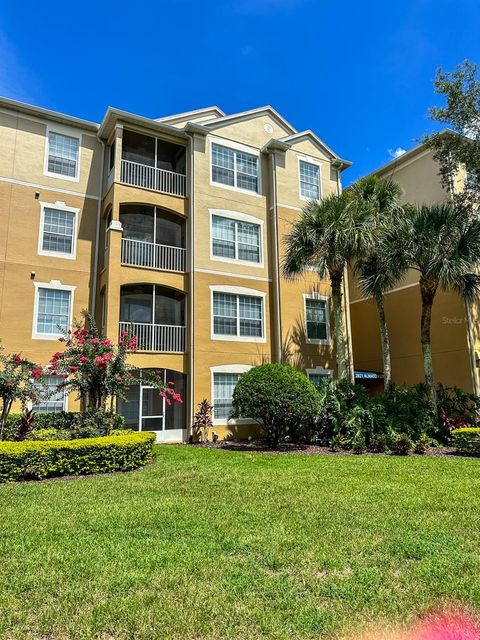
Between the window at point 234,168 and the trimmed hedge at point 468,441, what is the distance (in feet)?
43.9

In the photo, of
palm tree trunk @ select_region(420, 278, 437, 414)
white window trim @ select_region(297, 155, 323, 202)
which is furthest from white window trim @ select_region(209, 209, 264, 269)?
palm tree trunk @ select_region(420, 278, 437, 414)

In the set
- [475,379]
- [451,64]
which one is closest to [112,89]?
[451,64]

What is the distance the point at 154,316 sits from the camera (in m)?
18.1

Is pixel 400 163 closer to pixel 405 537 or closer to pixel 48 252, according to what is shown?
pixel 48 252

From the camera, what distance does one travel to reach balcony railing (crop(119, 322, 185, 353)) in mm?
17203

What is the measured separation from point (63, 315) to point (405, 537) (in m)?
14.9

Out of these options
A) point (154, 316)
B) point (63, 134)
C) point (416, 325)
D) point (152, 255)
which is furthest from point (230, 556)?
point (416, 325)

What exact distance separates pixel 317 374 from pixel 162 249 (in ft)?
28.7

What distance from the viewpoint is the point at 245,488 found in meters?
8.52

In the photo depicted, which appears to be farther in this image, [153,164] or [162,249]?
[153,164]

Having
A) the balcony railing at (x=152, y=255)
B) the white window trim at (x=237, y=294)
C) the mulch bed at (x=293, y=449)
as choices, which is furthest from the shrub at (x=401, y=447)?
the balcony railing at (x=152, y=255)

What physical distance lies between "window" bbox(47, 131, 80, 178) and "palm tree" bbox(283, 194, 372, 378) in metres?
9.58

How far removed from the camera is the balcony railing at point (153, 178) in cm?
1819

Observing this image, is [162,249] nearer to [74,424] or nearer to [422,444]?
[74,424]
